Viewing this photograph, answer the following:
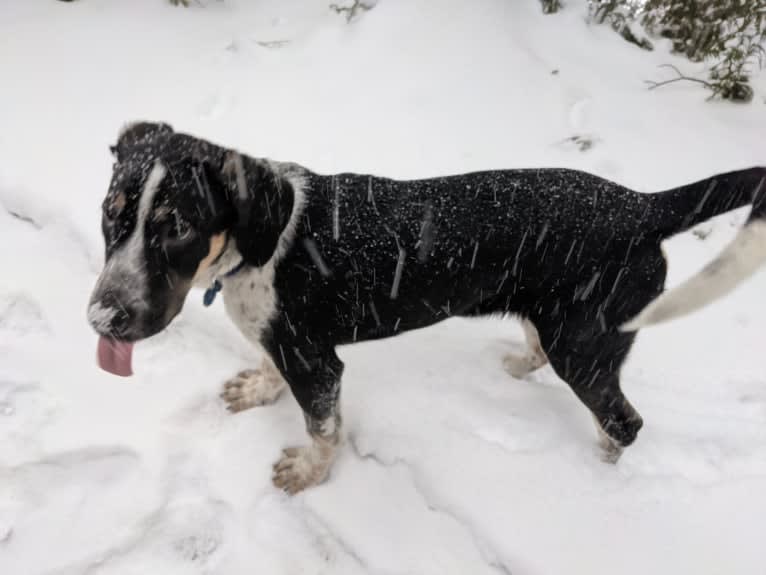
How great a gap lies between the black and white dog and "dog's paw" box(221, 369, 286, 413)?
49 cm

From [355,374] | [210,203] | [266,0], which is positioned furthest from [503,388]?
[266,0]

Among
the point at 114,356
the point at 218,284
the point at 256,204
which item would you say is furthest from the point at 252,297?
the point at 114,356

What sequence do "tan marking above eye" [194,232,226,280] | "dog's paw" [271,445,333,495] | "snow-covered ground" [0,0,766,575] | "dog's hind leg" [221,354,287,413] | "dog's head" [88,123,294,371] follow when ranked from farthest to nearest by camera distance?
"dog's hind leg" [221,354,287,413]
"dog's paw" [271,445,333,495]
"snow-covered ground" [0,0,766,575]
"tan marking above eye" [194,232,226,280]
"dog's head" [88,123,294,371]

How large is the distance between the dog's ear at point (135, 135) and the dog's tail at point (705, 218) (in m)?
1.82

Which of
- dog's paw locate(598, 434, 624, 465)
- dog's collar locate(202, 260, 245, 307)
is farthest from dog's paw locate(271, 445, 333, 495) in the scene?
dog's paw locate(598, 434, 624, 465)

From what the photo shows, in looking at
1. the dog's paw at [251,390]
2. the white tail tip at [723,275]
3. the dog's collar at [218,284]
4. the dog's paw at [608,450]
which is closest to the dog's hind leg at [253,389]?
the dog's paw at [251,390]

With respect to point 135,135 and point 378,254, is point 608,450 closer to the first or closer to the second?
point 378,254

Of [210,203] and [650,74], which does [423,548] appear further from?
[650,74]

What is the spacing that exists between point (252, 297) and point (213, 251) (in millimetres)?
274

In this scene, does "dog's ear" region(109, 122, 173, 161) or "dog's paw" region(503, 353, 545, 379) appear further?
"dog's paw" region(503, 353, 545, 379)

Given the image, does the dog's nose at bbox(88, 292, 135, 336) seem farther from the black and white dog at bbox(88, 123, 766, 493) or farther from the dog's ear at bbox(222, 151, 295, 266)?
the dog's ear at bbox(222, 151, 295, 266)

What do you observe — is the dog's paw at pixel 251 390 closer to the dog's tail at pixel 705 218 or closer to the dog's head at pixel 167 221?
the dog's head at pixel 167 221

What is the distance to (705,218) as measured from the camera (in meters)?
2.06

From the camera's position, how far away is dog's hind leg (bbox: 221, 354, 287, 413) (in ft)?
8.90
